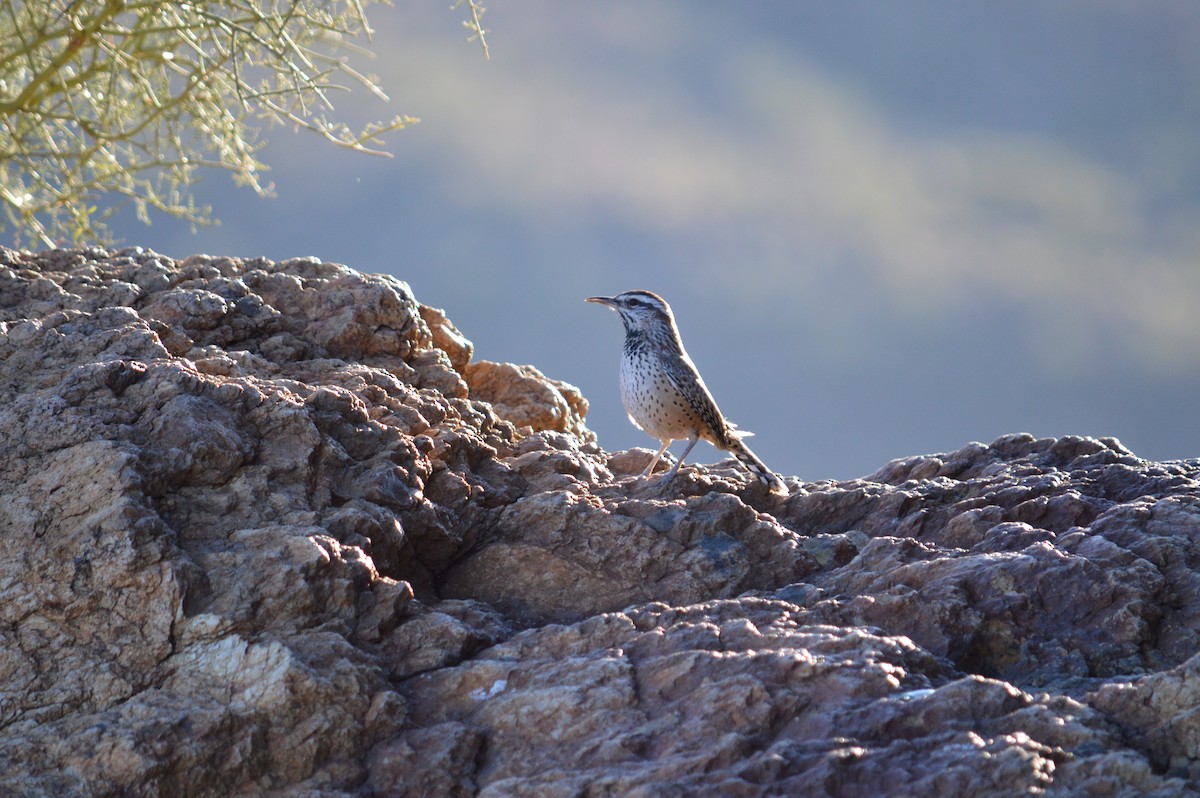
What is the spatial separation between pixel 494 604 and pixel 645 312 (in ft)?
10.3

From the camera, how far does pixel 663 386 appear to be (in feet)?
20.6

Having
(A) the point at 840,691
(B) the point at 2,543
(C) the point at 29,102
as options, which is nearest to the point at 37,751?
(B) the point at 2,543

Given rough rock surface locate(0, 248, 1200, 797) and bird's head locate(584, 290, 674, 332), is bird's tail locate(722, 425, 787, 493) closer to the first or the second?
rough rock surface locate(0, 248, 1200, 797)

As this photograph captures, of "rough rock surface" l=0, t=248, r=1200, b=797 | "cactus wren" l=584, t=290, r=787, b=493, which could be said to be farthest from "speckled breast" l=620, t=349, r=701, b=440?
"rough rock surface" l=0, t=248, r=1200, b=797

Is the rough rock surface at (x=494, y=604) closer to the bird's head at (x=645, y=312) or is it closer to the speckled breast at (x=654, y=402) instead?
the speckled breast at (x=654, y=402)

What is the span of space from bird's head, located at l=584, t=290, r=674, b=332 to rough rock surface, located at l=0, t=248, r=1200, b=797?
2.00 meters

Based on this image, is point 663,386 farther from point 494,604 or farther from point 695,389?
point 494,604

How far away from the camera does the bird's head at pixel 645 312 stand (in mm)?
6695

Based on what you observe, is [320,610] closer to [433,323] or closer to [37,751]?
[37,751]

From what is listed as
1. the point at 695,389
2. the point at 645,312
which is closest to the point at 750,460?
the point at 695,389

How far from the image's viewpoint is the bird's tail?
16.5ft

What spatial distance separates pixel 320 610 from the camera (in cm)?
339

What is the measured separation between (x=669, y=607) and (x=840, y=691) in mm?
779

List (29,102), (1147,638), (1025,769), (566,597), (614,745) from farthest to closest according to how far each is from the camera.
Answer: (29,102) < (566,597) < (1147,638) < (614,745) < (1025,769)
